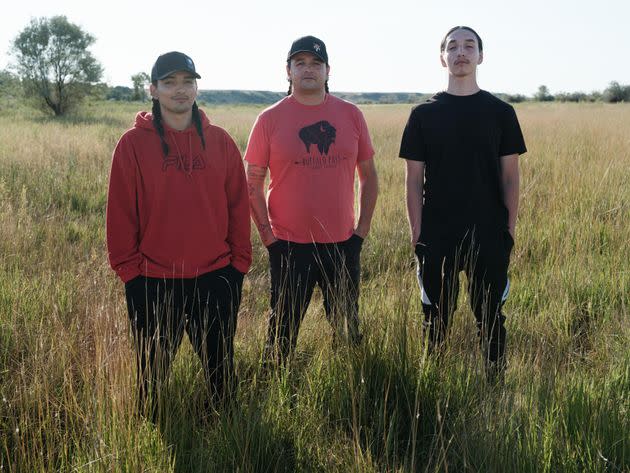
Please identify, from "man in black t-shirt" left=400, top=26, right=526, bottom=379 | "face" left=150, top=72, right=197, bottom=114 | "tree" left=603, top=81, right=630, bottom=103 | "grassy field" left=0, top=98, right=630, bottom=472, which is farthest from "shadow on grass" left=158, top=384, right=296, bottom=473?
"tree" left=603, top=81, right=630, bottom=103

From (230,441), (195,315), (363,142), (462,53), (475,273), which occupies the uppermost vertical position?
(462,53)

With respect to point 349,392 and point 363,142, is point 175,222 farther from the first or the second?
point 363,142

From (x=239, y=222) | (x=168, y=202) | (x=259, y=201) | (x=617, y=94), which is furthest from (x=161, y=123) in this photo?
(x=617, y=94)

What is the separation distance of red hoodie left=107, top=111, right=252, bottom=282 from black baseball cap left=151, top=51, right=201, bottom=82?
197 mm

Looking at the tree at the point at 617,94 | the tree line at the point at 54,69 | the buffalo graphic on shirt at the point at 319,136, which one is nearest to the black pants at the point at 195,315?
the buffalo graphic on shirt at the point at 319,136

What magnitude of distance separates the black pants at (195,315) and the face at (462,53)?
1482 mm

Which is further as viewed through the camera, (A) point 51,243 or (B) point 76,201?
(B) point 76,201

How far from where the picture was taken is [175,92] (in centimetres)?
250

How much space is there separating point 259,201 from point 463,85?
1220 millimetres

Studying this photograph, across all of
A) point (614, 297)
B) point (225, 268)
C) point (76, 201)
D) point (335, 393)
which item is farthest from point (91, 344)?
point (76, 201)

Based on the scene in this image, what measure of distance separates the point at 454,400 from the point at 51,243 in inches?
161

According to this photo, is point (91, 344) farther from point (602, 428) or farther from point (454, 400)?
point (602, 428)

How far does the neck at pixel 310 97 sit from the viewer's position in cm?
301

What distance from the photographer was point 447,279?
2977 mm
